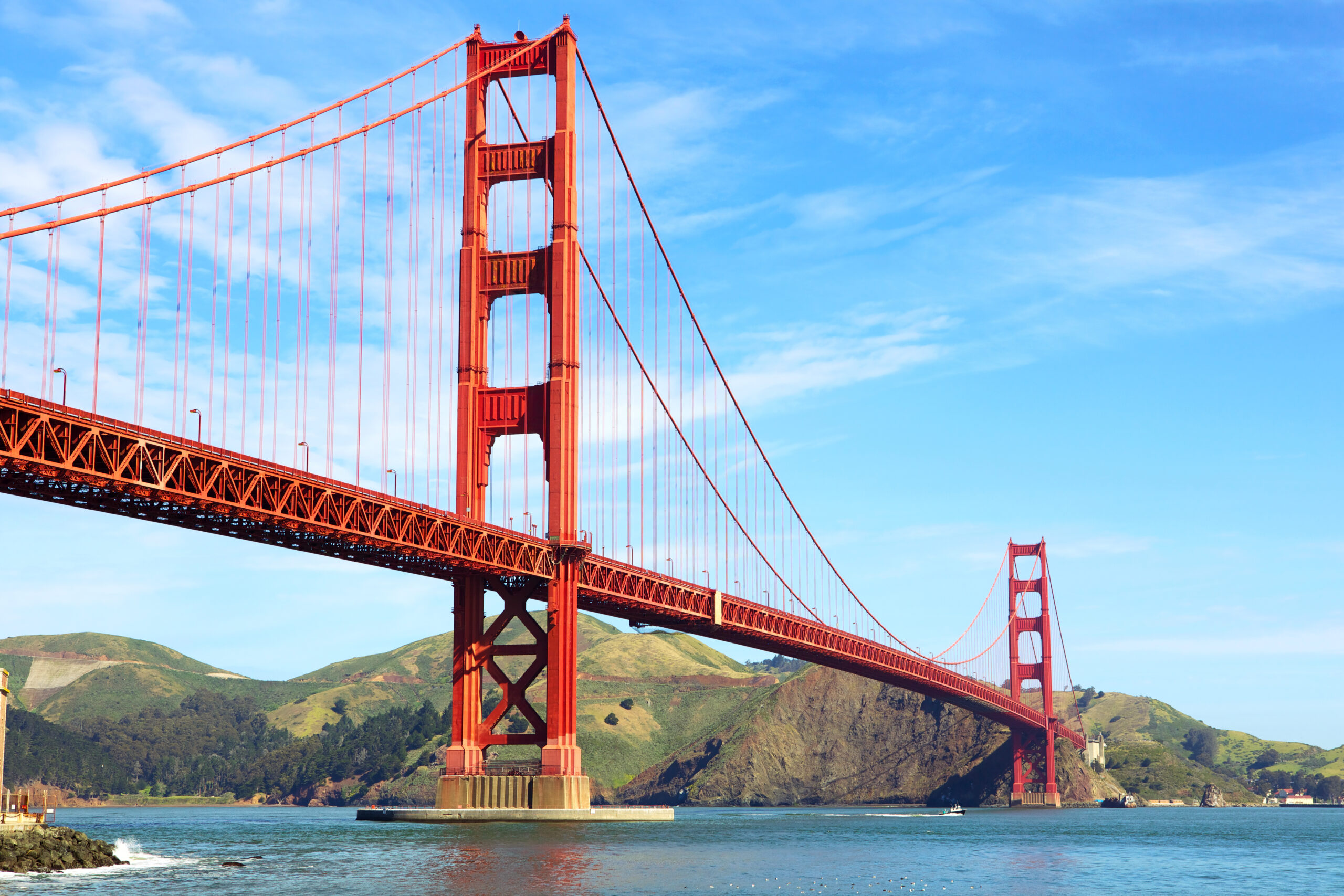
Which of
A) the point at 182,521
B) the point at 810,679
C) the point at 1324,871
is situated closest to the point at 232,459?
the point at 182,521

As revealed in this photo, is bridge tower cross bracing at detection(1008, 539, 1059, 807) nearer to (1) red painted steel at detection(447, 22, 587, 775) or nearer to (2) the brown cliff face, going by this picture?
(2) the brown cliff face

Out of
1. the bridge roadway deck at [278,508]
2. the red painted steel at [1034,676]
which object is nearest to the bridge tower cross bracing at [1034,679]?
the red painted steel at [1034,676]

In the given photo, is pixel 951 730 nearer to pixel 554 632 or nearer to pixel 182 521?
pixel 554 632

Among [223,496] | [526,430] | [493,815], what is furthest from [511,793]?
[223,496]

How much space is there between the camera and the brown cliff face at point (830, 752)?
566 ft

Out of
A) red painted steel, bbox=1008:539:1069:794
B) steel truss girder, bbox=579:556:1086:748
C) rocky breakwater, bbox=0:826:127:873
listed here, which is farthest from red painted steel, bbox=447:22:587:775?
red painted steel, bbox=1008:539:1069:794

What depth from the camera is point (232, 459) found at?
4925 cm

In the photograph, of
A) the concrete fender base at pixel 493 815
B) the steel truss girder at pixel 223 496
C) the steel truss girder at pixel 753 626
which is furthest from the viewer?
the steel truss girder at pixel 753 626

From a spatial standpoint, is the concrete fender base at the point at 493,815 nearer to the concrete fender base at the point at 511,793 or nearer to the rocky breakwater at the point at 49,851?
the concrete fender base at the point at 511,793

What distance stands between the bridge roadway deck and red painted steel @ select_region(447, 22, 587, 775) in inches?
97.4

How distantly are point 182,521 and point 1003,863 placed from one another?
1265 inches

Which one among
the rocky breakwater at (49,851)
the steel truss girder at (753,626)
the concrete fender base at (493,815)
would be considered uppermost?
the steel truss girder at (753,626)

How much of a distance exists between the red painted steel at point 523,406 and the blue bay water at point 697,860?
5.87 metres

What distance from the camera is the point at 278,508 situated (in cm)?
5106
